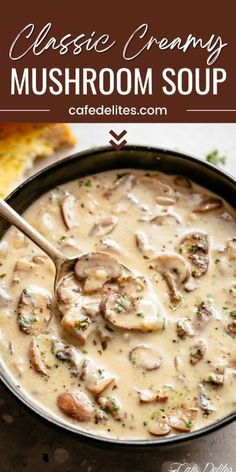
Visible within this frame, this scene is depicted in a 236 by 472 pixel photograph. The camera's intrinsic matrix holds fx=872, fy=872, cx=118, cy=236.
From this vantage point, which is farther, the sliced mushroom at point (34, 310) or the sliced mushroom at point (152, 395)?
the sliced mushroom at point (34, 310)

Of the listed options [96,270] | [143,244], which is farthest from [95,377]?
[143,244]

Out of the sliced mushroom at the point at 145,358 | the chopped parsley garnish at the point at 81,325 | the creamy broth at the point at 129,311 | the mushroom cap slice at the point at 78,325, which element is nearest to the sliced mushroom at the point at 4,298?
the creamy broth at the point at 129,311

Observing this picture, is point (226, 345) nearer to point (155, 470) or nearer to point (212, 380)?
point (212, 380)

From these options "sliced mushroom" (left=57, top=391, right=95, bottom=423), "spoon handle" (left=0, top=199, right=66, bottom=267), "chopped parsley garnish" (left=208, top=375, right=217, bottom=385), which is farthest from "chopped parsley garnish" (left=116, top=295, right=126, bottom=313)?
"chopped parsley garnish" (left=208, top=375, right=217, bottom=385)

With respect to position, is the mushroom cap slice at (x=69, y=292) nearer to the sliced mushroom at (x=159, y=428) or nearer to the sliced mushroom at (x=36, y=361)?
the sliced mushroom at (x=36, y=361)

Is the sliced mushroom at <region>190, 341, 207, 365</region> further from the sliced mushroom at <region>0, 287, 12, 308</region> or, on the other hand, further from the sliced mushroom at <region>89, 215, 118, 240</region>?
the sliced mushroom at <region>0, 287, 12, 308</region>

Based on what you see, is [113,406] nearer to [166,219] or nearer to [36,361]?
[36,361]
